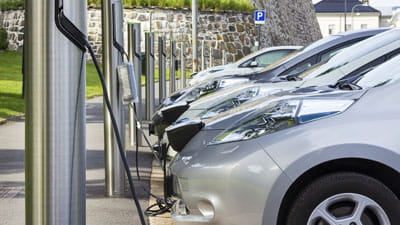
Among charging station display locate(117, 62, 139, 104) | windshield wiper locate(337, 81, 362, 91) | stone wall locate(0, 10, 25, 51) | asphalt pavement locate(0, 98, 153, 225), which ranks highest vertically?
stone wall locate(0, 10, 25, 51)

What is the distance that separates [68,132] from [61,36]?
9.8 inches

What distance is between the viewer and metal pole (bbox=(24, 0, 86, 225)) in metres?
2.05

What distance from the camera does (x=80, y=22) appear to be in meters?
2.19

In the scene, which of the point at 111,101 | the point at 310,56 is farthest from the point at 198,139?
the point at 310,56

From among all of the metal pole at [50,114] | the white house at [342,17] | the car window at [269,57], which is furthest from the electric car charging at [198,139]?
the white house at [342,17]

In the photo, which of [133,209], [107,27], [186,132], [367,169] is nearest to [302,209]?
[367,169]

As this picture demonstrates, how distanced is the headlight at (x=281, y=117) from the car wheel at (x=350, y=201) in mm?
373

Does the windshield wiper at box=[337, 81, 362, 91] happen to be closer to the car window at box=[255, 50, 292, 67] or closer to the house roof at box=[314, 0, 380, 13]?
the car window at box=[255, 50, 292, 67]

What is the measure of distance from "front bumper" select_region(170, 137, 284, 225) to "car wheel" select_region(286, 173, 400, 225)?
0.20 meters

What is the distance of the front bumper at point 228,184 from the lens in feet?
14.1

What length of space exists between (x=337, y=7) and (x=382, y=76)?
371ft

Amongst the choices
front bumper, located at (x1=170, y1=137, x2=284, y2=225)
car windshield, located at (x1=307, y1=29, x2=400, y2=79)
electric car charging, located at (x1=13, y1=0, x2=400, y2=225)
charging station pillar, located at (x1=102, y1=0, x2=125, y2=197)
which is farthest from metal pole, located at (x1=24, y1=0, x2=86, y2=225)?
car windshield, located at (x1=307, y1=29, x2=400, y2=79)

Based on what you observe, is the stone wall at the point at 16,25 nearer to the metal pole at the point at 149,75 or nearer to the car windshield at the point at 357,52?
the car windshield at the point at 357,52

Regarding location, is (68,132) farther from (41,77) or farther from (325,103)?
(325,103)
